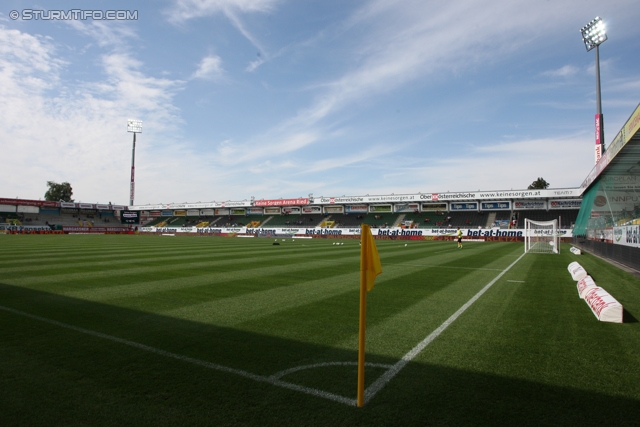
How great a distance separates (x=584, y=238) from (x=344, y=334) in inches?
1155

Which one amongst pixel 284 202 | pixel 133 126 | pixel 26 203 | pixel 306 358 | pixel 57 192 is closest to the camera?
pixel 306 358

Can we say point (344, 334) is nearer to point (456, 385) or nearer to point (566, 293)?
point (456, 385)

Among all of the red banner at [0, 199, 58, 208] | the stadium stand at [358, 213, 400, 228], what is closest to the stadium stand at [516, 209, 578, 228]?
the stadium stand at [358, 213, 400, 228]

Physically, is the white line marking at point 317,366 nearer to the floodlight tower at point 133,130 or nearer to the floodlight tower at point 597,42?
the floodlight tower at point 597,42

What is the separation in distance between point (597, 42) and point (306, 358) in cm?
4026

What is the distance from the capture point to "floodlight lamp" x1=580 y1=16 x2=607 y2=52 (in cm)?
3216

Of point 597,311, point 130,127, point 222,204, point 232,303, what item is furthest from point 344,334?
point 130,127

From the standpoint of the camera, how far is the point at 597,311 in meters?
6.59

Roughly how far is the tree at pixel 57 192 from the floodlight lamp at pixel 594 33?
110 m

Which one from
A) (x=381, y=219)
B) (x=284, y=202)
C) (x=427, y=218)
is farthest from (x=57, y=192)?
(x=427, y=218)

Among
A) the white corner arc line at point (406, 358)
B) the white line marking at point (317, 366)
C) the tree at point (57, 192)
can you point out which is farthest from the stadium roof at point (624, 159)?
the tree at point (57, 192)

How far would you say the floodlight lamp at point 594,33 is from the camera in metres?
32.2

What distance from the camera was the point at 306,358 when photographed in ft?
14.7

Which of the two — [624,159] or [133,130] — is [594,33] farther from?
[133,130]
